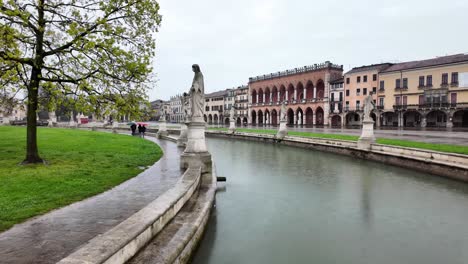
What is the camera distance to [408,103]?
49.5 meters

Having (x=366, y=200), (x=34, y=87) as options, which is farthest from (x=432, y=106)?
(x=34, y=87)

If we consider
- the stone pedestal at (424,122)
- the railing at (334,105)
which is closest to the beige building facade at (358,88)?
the railing at (334,105)

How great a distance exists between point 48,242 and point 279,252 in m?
4.07

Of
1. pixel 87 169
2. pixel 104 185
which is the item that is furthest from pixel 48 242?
pixel 87 169

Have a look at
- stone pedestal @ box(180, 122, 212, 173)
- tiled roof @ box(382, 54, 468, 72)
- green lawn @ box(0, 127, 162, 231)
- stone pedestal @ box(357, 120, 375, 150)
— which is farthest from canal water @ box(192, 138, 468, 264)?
tiled roof @ box(382, 54, 468, 72)

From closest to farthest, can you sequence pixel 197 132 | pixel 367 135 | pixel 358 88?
1. pixel 197 132
2. pixel 367 135
3. pixel 358 88

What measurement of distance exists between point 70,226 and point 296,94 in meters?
65.7

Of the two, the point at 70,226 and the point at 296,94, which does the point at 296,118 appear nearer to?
the point at 296,94

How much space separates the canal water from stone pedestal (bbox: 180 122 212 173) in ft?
4.06

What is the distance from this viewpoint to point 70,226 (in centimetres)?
496

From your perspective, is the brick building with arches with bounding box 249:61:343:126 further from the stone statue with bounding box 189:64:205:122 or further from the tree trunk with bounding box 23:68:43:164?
the tree trunk with bounding box 23:68:43:164

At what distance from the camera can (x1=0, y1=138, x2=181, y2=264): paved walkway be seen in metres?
3.94

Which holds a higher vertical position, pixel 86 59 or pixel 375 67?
pixel 375 67

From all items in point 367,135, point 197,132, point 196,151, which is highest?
point 197,132
